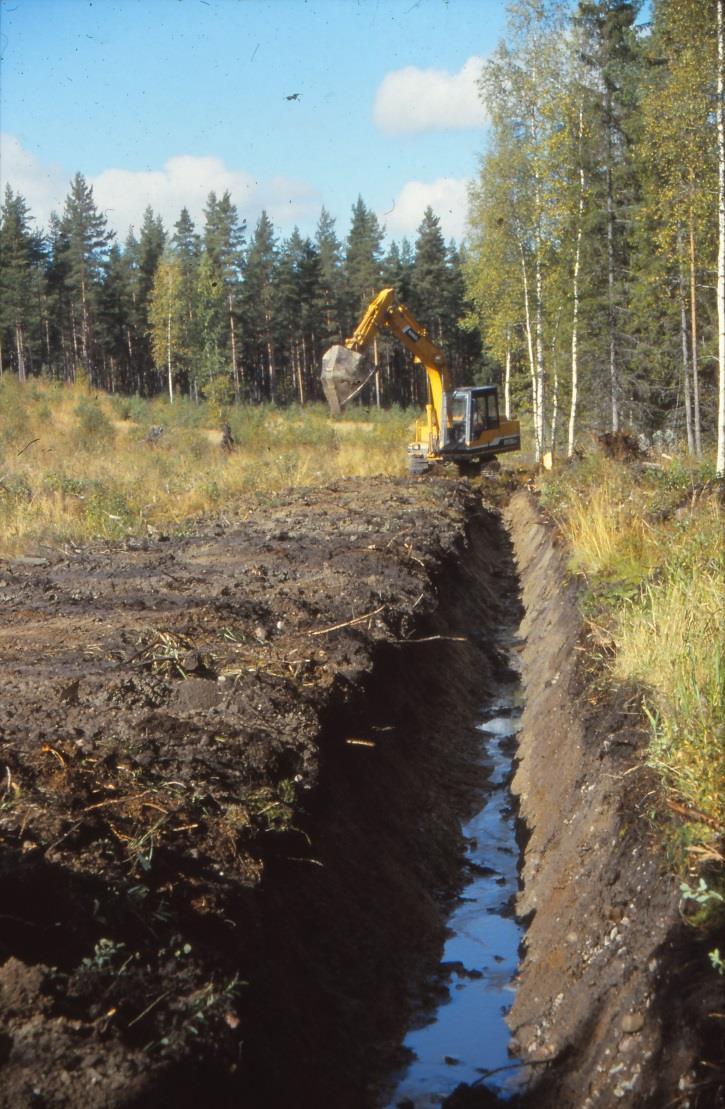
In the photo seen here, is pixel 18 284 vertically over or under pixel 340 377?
over

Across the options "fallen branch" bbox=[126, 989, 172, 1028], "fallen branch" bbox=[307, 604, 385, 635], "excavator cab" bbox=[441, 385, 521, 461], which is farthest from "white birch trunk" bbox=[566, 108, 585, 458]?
"fallen branch" bbox=[126, 989, 172, 1028]

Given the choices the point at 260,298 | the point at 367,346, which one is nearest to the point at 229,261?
the point at 260,298

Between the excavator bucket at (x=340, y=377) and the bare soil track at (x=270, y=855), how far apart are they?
30.0 feet

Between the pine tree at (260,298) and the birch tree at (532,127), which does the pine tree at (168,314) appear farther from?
the birch tree at (532,127)

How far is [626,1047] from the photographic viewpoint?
3.59 metres

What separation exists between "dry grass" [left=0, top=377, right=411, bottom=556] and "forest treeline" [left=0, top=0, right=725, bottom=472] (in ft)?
17.8

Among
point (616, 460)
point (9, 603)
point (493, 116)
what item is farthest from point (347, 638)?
point (493, 116)

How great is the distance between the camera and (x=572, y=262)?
27.8m

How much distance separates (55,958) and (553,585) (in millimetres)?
8510

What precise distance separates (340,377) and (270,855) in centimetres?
1410

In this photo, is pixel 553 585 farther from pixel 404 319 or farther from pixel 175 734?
pixel 404 319

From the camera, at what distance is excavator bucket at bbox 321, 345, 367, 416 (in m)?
18.3

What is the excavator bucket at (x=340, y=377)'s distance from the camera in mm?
18281

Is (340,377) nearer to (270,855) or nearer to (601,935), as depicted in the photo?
(270,855)
